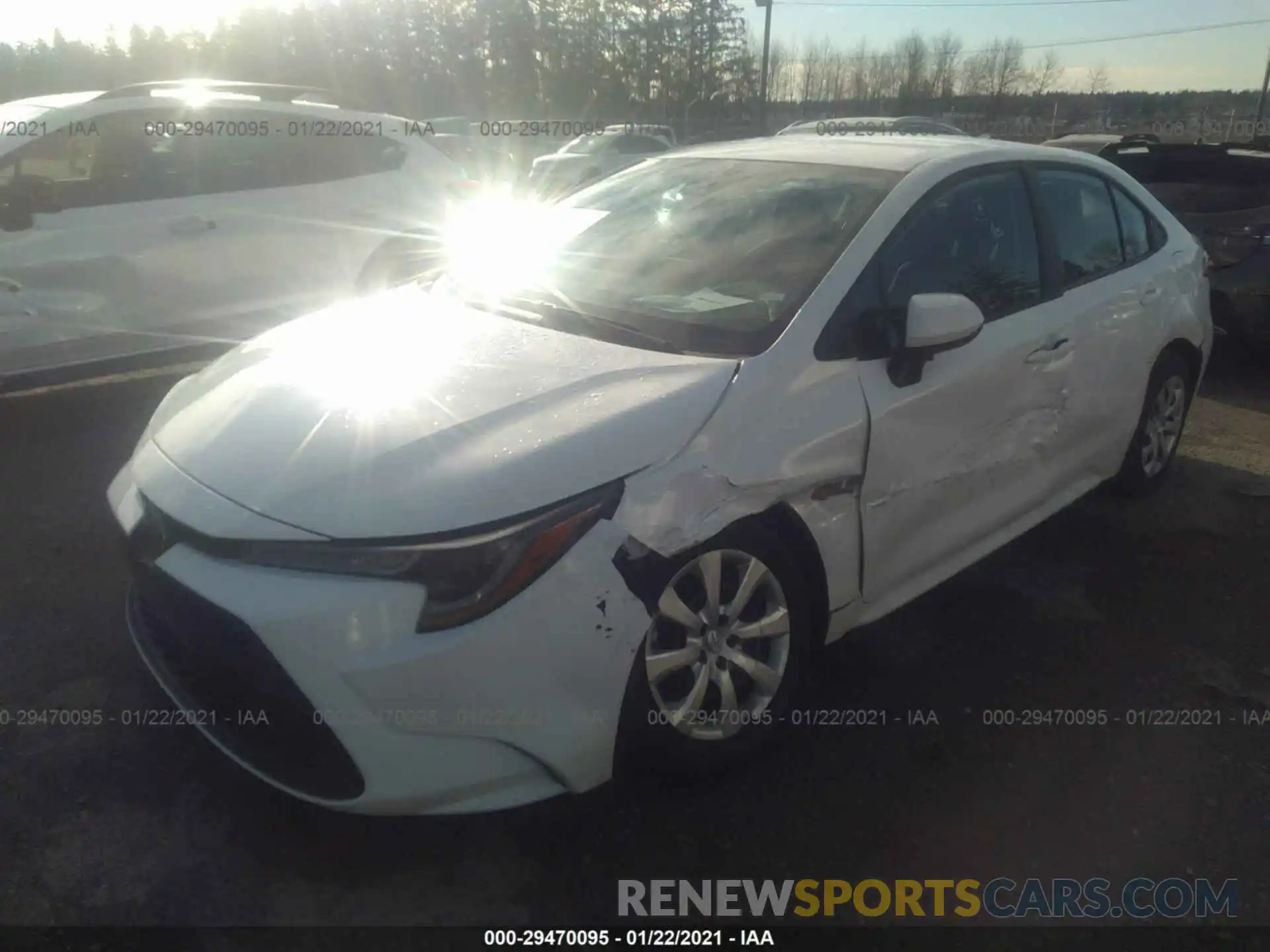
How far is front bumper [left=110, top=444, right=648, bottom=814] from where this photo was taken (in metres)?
2.14

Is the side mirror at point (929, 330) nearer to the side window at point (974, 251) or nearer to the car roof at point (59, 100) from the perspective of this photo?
the side window at point (974, 251)

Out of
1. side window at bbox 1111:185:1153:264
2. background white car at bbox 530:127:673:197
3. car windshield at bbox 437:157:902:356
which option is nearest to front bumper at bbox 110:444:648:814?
car windshield at bbox 437:157:902:356

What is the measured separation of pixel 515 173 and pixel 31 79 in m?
29.4

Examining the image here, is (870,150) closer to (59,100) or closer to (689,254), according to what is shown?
(689,254)

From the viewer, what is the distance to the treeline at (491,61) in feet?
134

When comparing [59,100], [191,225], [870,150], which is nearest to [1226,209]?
[870,150]

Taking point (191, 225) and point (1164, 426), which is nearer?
point (1164, 426)

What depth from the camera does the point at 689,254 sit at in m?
3.29

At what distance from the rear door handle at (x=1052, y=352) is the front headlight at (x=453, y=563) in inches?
80.9

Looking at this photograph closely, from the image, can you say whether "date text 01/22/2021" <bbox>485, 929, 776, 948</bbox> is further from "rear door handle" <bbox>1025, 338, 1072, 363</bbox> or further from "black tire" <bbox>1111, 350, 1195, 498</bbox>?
"black tire" <bbox>1111, 350, 1195, 498</bbox>

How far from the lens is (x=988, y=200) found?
139 inches

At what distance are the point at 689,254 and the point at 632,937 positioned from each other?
2046 mm

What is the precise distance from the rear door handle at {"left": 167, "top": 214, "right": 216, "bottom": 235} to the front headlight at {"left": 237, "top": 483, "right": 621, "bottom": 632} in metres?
4.33

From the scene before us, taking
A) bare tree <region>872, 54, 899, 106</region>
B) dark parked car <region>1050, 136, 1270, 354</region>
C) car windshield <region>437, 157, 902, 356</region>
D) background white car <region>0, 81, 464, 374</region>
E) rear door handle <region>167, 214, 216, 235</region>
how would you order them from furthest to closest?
bare tree <region>872, 54, 899, 106</region> → dark parked car <region>1050, 136, 1270, 354</region> → rear door handle <region>167, 214, 216, 235</region> → background white car <region>0, 81, 464, 374</region> → car windshield <region>437, 157, 902, 356</region>
